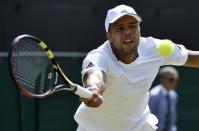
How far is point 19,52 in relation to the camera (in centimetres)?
550

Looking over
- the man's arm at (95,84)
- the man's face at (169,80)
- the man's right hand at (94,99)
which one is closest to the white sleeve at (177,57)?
the man's arm at (95,84)

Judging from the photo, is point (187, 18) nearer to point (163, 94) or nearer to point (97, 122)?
point (163, 94)

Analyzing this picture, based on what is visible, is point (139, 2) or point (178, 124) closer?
point (178, 124)

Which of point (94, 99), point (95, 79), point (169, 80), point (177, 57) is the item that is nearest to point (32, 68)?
point (95, 79)

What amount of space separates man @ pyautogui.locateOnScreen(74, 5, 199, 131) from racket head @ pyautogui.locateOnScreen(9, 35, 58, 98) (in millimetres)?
287

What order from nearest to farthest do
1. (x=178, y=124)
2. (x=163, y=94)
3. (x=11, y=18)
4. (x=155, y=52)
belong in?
(x=155, y=52) → (x=163, y=94) → (x=178, y=124) → (x=11, y=18)

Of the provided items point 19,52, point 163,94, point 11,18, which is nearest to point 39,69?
point 19,52

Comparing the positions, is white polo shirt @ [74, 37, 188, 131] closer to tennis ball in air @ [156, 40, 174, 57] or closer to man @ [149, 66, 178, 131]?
tennis ball in air @ [156, 40, 174, 57]

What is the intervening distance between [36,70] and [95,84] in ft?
2.20

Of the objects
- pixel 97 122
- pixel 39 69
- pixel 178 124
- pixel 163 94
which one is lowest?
pixel 178 124

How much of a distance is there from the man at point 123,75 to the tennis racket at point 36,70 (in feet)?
0.86

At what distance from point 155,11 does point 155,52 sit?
7.01m

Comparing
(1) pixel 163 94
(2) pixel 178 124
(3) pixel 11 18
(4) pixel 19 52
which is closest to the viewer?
(4) pixel 19 52

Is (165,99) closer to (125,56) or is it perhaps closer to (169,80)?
(169,80)
